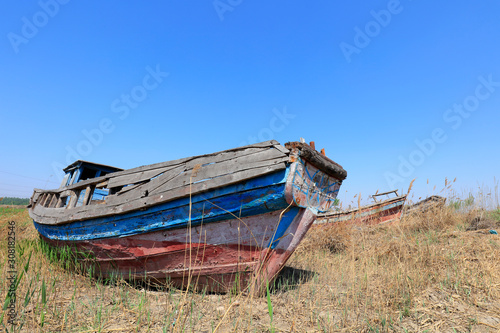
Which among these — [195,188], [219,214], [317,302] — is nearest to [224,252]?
[219,214]

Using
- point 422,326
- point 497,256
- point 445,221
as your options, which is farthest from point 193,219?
point 445,221

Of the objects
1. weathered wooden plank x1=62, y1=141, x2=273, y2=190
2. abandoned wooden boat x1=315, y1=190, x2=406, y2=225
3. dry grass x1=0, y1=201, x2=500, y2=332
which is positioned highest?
abandoned wooden boat x1=315, y1=190, x2=406, y2=225

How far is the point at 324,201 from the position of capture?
391 centimetres

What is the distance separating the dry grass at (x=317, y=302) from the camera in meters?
2.65

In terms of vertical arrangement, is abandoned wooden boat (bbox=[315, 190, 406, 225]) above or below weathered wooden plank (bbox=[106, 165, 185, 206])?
above

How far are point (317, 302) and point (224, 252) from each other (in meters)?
1.33

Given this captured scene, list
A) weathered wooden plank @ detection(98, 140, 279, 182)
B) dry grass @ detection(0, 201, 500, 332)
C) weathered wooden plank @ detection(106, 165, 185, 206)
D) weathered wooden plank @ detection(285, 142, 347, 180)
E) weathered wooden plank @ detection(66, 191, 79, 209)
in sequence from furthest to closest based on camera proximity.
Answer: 1. weathered wooden plank @ detection(66, 191, 79, 209)
2. weathered wooden plank @ detection(106, 165, 185, 206)
3. weathered wooden plank @ detection(98, 140, 279, 182)
4. weathered wooden plank @ detection(285, 142, 347, 180)
5. dry grass @ detection(0, 201, 500, 332)

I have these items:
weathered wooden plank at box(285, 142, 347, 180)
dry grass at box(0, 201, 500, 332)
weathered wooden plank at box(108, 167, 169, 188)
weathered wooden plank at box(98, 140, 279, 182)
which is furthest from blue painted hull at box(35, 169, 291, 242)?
dry grass at box(0, 201, 500, 332)

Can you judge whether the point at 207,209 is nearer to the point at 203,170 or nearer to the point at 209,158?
the point at 203,170

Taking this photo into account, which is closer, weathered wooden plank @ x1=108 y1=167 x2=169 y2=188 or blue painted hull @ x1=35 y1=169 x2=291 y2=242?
blue painted hull @ x1=35 y1=169 x2=291 y2=242

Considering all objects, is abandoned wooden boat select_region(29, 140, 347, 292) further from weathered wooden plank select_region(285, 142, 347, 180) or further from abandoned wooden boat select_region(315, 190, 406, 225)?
abandoned wooden boat select_region(315, 190, 406, 225)

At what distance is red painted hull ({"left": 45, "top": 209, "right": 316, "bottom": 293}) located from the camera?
11.3ft

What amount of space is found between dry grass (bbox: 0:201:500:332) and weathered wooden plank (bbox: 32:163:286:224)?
0.79 meters

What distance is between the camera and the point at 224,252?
3551 millimetres
